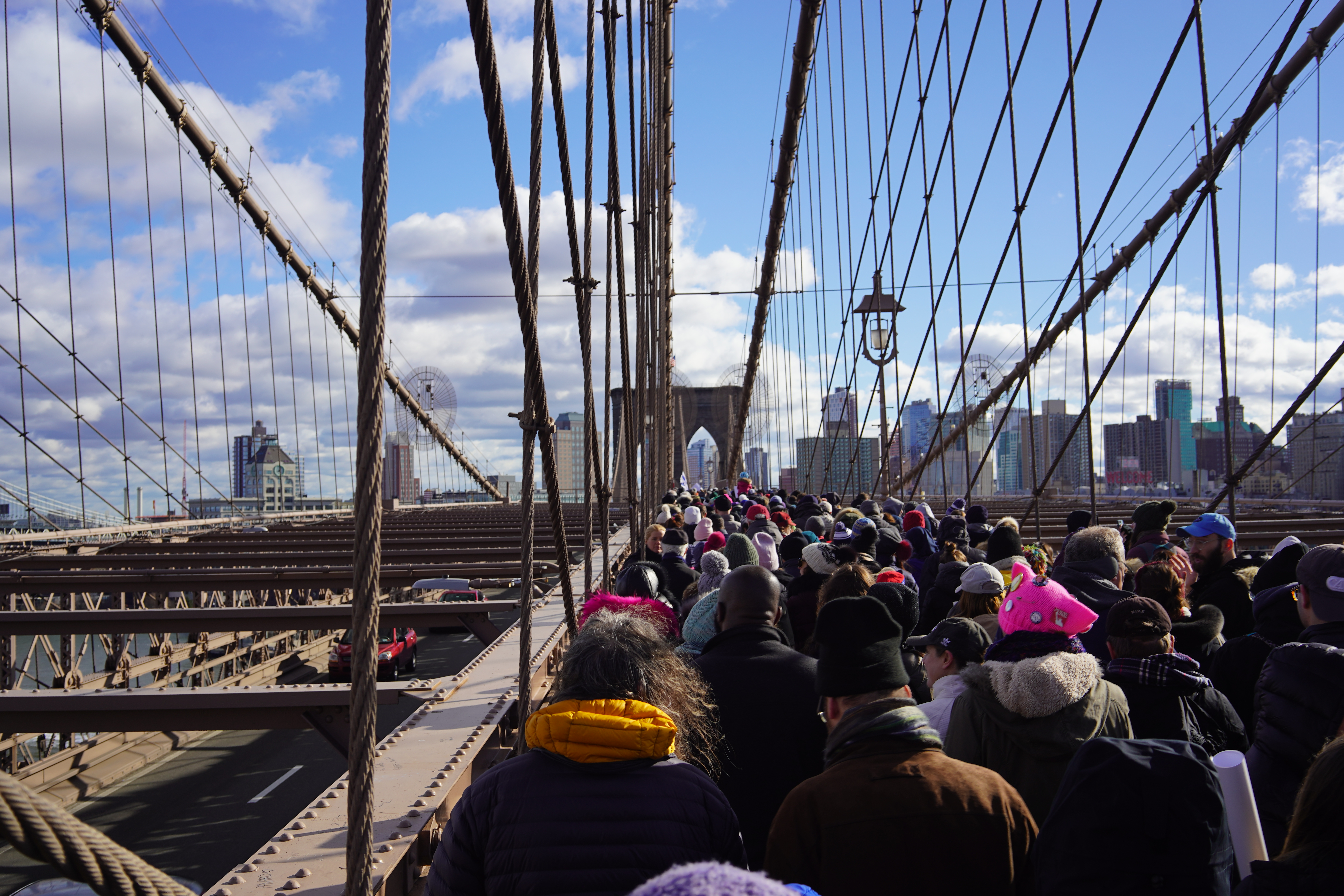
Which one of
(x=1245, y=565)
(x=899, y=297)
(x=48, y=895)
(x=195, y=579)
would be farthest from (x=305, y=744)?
(x=1245, y=565)

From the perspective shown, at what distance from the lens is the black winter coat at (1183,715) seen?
2.09 m

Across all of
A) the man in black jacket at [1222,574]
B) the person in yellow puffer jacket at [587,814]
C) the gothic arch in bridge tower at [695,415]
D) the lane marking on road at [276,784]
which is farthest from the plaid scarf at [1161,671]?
the gothic arch in bridge tower at [695,415]

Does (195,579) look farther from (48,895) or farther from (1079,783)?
(1079,783)

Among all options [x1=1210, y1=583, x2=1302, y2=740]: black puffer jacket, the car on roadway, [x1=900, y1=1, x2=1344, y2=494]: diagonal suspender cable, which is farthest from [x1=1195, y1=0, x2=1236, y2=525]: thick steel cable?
the car on roadway

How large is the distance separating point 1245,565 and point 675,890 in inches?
149

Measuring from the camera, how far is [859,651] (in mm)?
1716

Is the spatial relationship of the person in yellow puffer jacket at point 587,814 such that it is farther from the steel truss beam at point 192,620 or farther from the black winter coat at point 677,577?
the steel truss beam at point 192,620

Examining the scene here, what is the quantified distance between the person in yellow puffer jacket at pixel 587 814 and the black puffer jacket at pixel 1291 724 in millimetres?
1185

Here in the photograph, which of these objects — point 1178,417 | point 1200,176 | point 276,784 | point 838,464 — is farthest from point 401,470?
point 1200,176

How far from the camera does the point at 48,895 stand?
3674 millimetres

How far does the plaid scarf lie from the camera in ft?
6.87

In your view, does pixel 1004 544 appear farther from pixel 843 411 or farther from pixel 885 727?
pixel 843 411

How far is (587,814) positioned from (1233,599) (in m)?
2.89

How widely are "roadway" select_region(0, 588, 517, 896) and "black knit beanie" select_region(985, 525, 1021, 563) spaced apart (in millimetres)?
4932
